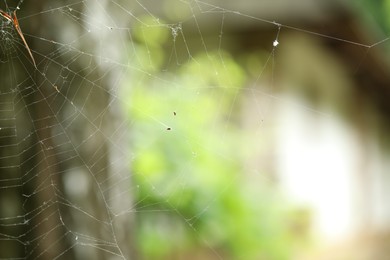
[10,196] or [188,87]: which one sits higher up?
[188,87]

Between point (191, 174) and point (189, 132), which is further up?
point (189, 132)

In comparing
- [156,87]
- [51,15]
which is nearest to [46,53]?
[51,15]

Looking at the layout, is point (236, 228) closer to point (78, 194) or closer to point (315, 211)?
point (78, 194)

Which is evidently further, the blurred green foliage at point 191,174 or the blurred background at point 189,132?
the blurred green foliage at point 191,174

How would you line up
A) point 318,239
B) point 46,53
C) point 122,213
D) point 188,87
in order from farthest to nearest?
point 318,239 < point 188,87 < point 122,213 < point 46,53
